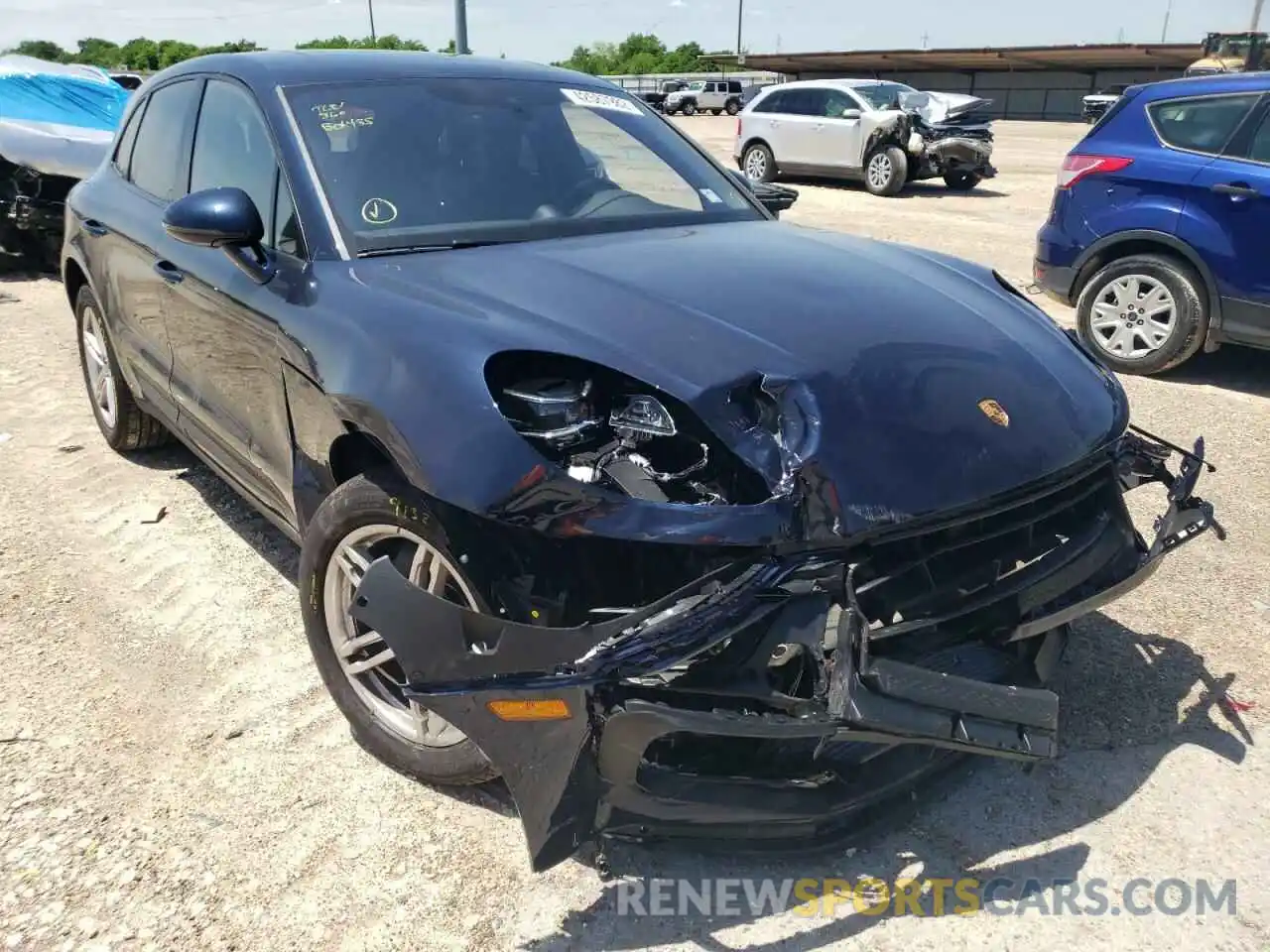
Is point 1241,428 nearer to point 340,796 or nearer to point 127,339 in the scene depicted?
point 340,796

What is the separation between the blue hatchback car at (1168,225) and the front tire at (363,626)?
539 cm

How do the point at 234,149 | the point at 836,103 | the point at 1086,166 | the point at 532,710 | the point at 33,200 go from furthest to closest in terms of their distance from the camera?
the point at 836,103, the point at 33,200, the point at 1086,166, the point at 234,149, the point at 532,710

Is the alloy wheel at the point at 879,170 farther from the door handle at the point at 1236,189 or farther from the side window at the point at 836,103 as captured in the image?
the door handle at the point at 1236,189

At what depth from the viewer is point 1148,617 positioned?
3463 millimetres

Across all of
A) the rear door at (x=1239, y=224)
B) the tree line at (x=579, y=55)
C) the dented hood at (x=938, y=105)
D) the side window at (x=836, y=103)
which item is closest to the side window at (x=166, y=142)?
the rear door at (x=1239, y=224)

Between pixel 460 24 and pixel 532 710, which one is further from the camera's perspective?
pixel 460 24

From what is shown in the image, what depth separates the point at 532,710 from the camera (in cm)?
196

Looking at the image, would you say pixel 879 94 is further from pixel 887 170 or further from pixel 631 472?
pixel 631 472

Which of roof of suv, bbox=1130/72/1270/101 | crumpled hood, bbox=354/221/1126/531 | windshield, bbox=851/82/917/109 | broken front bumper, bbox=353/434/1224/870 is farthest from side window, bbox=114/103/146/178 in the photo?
windshield, bbox=851/82/917/109

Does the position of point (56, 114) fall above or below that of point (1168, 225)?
above

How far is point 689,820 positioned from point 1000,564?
92cm

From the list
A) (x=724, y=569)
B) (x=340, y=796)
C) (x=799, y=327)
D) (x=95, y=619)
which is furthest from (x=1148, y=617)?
(x=95, y=619)

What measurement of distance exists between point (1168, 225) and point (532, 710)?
5729 mm

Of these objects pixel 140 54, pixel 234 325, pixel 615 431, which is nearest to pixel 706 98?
pixel 234 325
